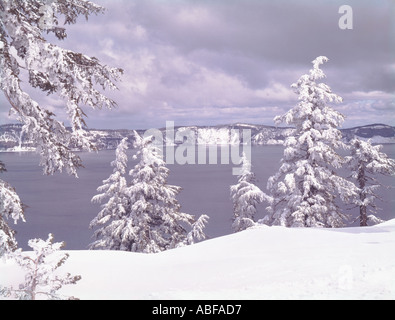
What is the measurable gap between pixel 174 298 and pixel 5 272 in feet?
19.1

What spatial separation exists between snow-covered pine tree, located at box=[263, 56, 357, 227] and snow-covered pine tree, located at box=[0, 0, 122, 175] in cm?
1393

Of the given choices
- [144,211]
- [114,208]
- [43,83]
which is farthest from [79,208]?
[43,83]

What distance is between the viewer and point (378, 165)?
22.7 m

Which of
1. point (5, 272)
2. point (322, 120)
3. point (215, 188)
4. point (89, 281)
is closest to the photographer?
point (89, 281)

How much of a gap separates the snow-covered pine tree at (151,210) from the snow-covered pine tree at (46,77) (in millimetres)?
12372

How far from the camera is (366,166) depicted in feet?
76.6

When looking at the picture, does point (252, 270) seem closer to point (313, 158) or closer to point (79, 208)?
point (313, 158)

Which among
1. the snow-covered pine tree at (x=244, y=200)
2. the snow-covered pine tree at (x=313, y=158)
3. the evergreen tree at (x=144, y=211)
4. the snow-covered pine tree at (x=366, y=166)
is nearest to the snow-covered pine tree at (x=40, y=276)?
the evergreen tree at (x=144, y=211)

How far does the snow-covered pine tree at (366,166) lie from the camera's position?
22.9 meters

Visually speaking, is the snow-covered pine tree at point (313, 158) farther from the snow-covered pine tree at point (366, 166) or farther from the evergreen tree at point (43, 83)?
the evergreen tree at point (43, 83)

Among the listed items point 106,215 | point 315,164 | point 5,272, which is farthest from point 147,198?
point 5,272

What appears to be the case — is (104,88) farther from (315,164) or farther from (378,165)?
(378,165)

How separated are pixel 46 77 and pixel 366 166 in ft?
72.1

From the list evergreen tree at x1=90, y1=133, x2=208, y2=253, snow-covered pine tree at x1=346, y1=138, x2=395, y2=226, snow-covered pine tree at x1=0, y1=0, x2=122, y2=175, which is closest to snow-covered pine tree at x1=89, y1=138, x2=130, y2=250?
evergreen tree at x1=90, y1=133, x2=208, y2=253
